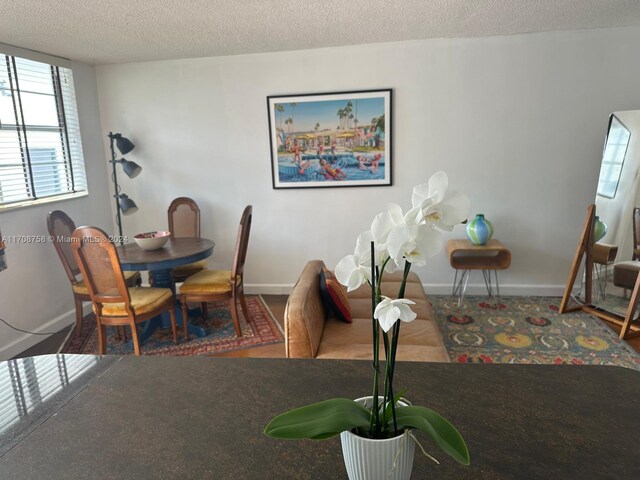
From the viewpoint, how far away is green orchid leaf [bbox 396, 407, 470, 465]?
0.62 meters

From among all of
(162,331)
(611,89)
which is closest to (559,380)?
(162,331)

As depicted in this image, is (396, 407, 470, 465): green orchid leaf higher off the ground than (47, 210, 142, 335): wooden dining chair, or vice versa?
(396, 407, 470, 465): green orchid leaf

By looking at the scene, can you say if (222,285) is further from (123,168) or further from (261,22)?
(261,22)

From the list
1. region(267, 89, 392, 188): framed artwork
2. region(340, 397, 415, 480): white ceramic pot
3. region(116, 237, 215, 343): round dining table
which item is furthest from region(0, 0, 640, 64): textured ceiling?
region(340, 397, 415, 480): white ceramic pot

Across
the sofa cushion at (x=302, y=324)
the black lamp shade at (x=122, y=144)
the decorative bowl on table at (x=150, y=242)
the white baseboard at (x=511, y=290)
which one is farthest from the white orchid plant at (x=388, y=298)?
the black lamp shade at (x=122, y=144)

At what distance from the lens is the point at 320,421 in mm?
696

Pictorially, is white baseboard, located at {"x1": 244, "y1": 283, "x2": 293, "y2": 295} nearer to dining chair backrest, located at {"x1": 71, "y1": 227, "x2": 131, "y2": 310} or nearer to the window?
dining chair backrest, located at {"x1": 71, "y1": 227, "x2": 131, "y2": 310}

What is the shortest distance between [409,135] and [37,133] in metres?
3.30

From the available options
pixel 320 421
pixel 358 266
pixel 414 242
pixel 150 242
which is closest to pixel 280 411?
pixel 320 421

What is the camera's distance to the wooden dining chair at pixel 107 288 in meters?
2.91

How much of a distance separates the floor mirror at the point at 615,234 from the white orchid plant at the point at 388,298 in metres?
3.38

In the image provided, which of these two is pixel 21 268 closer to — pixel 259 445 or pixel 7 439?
pixel 7 439

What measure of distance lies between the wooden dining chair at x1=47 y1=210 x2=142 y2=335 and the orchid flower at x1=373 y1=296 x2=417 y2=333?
3.35 metres

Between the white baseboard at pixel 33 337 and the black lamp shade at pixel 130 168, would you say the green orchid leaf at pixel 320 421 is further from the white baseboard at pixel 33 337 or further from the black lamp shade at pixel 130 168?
the black lamp shade at pixel 130 168
